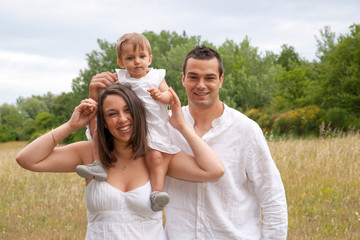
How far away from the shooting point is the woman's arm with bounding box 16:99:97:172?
9.50 feet

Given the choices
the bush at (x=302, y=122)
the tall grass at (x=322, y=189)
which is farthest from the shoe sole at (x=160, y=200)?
the bush at (x=302, y=122)

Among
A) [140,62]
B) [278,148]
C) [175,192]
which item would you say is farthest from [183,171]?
[278,148]

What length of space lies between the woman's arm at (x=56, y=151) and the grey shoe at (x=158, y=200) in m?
0.69

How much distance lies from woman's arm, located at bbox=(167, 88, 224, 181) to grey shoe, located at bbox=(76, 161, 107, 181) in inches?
21.7

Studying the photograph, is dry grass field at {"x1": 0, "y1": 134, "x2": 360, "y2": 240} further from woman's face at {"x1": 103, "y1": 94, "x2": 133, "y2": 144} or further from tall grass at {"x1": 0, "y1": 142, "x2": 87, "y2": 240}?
woman's face at {"x1": 103, "y1": 94, "x2": 133, "y2": 144}

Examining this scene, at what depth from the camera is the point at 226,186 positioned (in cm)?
312

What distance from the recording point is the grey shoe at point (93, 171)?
Result: 277cm

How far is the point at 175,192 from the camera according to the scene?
320 centimetres

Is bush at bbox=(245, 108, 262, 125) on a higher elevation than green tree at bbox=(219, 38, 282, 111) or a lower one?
lower

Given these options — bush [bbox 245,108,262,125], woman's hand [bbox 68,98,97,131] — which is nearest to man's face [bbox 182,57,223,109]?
woman's hand [bbox 68,98,97,131]

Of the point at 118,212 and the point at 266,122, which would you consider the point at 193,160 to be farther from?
the point at 266,122

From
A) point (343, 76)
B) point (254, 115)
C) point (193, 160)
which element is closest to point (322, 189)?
point (193, 160)

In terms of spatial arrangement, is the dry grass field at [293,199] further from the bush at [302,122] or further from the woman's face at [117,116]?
the bush at [302,122]

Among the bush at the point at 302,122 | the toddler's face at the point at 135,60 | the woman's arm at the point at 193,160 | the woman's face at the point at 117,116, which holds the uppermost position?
the toddler's face at the point at 135,60
